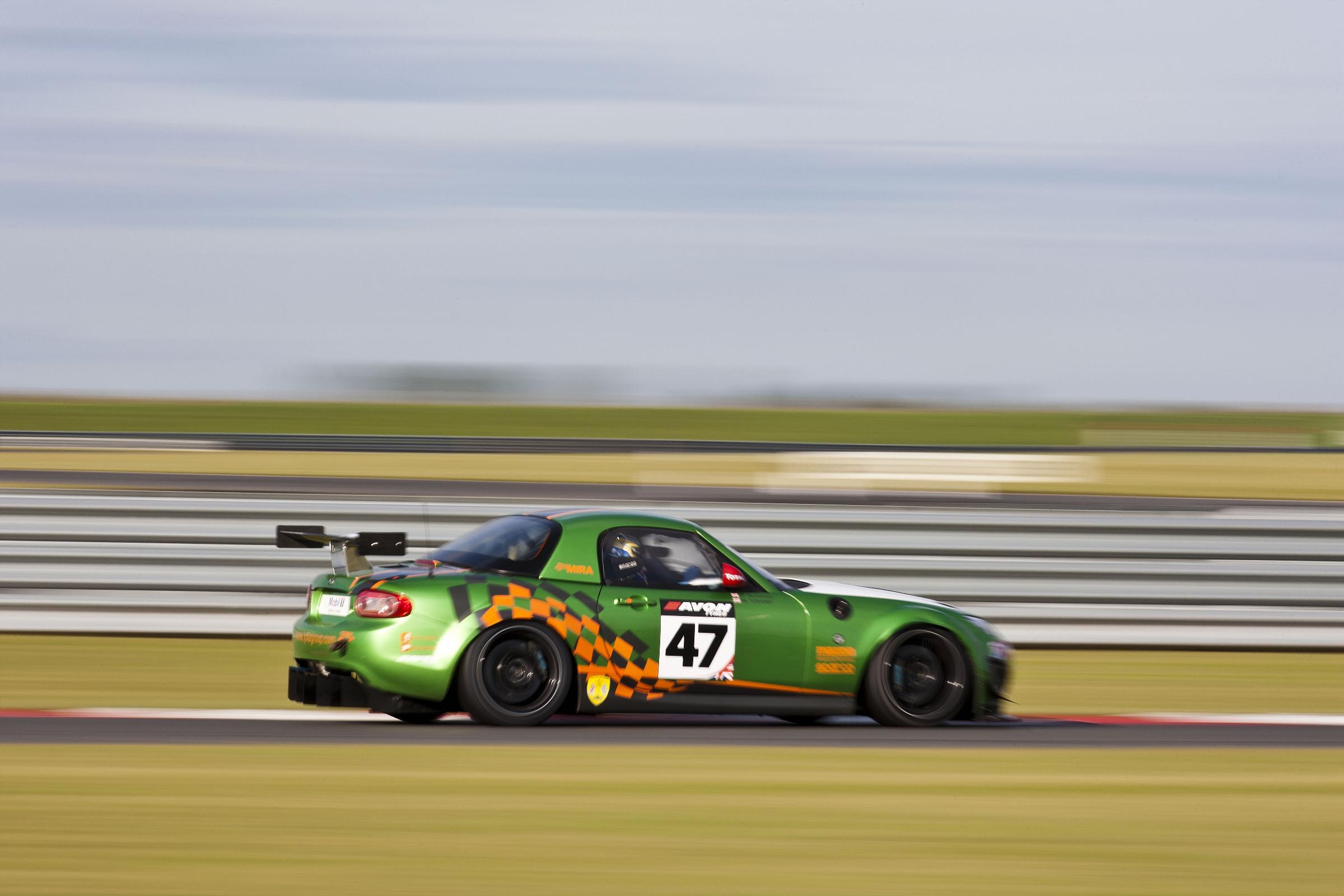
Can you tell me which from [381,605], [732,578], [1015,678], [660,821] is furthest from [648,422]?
[660,821]

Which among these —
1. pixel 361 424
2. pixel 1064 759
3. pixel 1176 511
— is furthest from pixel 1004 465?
pixel 361 424

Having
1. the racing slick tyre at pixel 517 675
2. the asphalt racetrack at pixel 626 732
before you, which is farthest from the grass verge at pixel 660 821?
the racing slick tyre at pixel 517 675

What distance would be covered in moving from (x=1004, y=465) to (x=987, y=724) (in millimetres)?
18661

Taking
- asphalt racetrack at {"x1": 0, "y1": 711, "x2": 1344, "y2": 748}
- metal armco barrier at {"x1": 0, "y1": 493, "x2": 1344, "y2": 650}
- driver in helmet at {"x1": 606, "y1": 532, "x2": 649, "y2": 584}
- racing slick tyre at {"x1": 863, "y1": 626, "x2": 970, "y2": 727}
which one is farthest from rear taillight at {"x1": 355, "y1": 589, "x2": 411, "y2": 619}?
metal armco barrier at {"x1": 0, "y1": 493, "x2": 1344, "y2": 650}

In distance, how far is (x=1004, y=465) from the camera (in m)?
27.4

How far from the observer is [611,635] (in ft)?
27.5

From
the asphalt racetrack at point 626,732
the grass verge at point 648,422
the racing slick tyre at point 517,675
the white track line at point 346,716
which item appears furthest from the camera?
the grass verge at point 648,422

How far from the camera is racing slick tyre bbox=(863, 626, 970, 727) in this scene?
8.77 meters

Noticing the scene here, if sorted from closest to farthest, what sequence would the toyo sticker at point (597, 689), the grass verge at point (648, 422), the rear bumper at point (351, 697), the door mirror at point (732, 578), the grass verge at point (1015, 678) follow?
the rear bumper at point (351, 697), the toyo sticker at point (597, 689), the door mirror at point (732, 578), the grass verge at point (1015, 678), the grass verge at point (648, 422)

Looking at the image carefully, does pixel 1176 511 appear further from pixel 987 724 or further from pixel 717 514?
pixel 987 724

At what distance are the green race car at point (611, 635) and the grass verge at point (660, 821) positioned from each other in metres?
0.68

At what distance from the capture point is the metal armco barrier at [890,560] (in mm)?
11805

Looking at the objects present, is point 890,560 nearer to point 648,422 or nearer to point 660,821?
point 660,821

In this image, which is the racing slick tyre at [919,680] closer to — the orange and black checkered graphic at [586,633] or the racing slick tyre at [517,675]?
the orange and black checkered graphic at [586,633]
